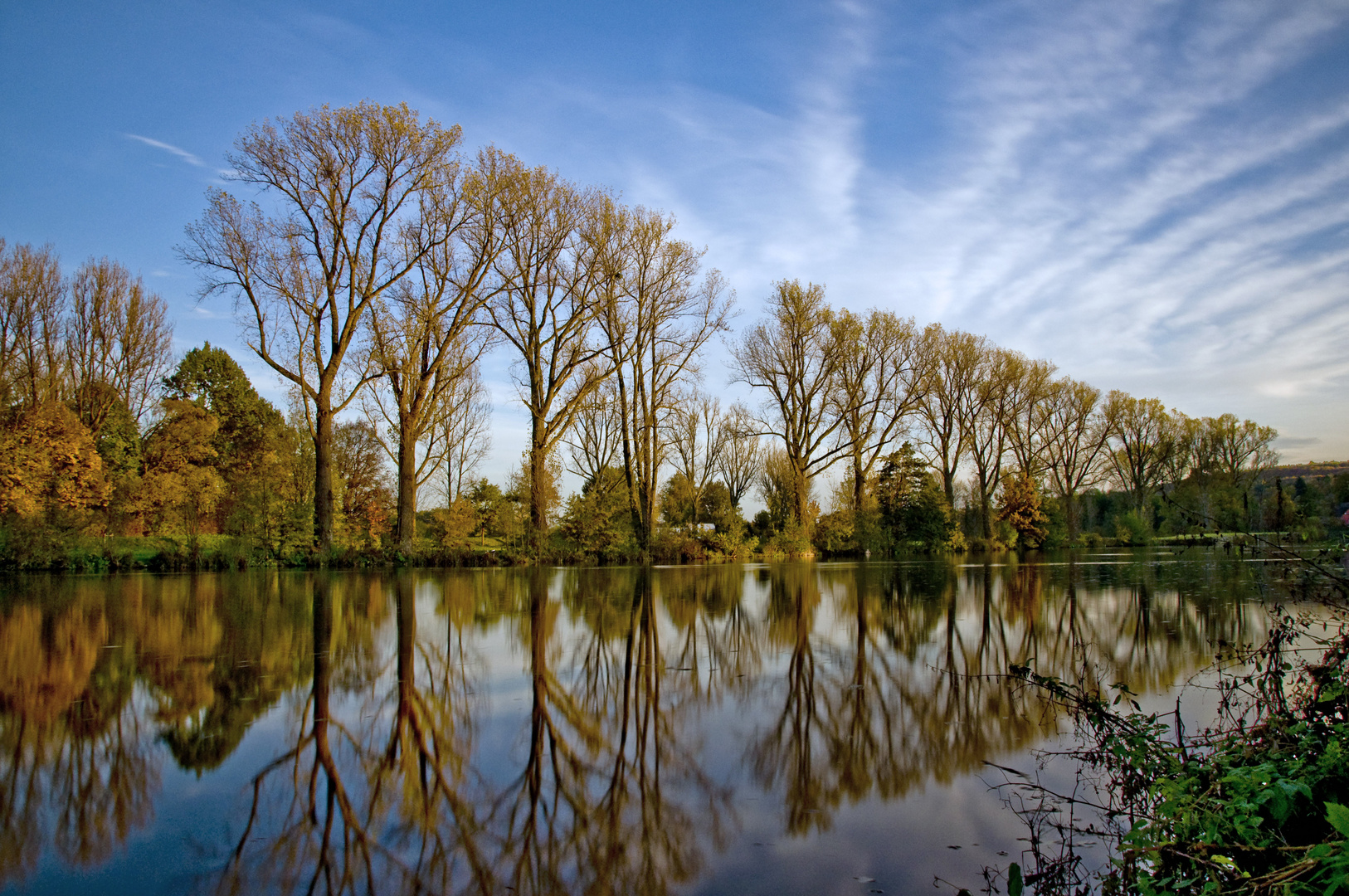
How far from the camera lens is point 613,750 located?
4.44 metres

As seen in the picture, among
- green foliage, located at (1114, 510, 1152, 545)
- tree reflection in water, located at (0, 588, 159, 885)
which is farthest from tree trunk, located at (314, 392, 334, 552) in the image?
green foliage, located at (1114, 510, 1152, 545)

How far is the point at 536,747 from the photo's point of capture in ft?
14.9

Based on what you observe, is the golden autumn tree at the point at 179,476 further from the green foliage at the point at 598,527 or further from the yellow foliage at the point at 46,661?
the yellow foliage at the point at 46,661

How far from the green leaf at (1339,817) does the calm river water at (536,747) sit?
49.0 inches

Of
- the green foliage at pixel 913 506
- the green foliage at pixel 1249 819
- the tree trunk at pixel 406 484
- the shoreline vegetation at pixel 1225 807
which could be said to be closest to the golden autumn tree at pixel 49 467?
the tree trunk at pixel 406 484

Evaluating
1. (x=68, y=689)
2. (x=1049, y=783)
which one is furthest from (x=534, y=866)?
(x=68, y=689)

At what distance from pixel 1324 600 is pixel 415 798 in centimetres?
398

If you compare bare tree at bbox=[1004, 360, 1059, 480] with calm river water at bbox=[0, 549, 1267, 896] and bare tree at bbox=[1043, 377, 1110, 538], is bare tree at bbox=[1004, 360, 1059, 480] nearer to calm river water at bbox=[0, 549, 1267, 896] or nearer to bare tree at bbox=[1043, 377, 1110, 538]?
bare tree at bbox=[1043, 377, 1110, 538]

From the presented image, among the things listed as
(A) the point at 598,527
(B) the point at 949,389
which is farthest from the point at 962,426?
(A) the point at 598,527

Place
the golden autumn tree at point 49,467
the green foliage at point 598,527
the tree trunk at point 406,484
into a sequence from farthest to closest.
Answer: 1. the green foliage at point 598,527
2. the tree trunk at point 406,484
3. the golden autumn tree at point 49,467

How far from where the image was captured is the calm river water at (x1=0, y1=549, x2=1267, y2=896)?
3010 mm

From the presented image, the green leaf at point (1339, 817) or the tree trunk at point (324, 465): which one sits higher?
the tree trunk at point (324, 465)

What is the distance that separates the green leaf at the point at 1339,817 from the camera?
1799 mm

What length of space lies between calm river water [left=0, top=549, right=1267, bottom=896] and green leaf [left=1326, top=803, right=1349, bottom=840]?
1.25 m
